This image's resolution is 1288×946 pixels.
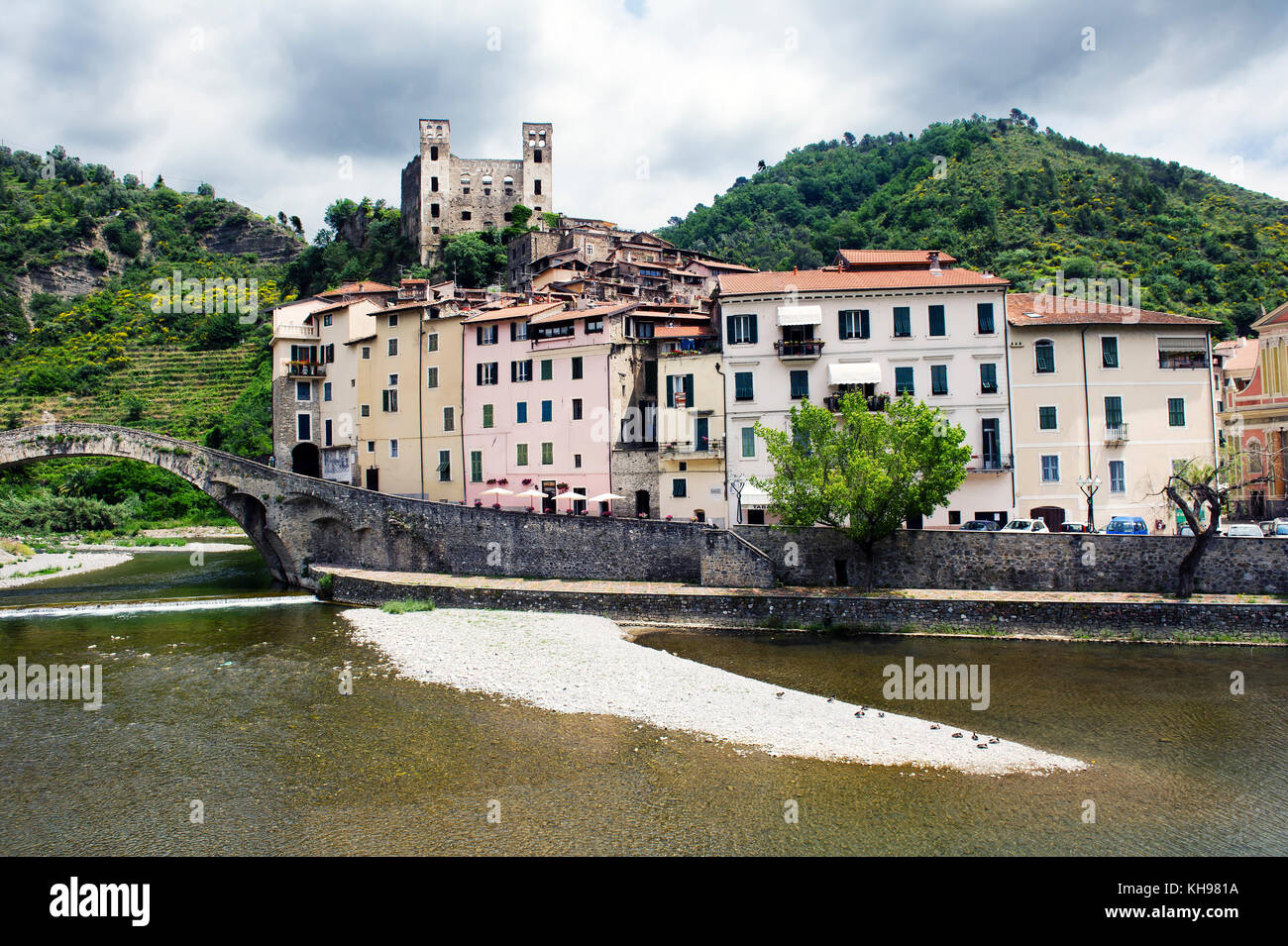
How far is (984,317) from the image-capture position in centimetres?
3519

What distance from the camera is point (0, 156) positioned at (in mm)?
122312

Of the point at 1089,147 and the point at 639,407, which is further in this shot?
the point at 1089,147

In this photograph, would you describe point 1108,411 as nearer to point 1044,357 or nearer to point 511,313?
point 1044,357

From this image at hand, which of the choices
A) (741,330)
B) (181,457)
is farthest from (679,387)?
(181,457)

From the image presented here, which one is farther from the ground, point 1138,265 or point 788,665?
point 1138,265

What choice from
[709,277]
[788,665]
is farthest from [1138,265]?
[788,665]

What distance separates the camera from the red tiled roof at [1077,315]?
3475 centimetres

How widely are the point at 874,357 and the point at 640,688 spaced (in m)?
Result: 20.0

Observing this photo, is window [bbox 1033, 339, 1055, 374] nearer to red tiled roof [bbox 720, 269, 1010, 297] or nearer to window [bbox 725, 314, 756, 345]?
red tiled roof [bbox 720, 269, 1010, 297]

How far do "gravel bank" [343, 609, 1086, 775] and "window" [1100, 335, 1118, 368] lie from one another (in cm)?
2275

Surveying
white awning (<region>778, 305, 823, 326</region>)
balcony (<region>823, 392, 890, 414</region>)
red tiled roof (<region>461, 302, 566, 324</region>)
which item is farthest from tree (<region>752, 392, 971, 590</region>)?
red tiled roof (<region>461, 302, 566, 324</region>)
